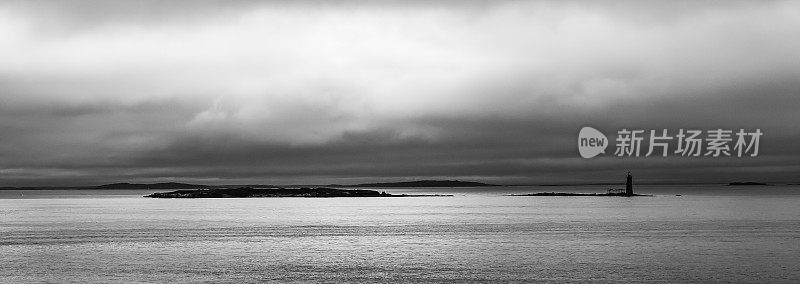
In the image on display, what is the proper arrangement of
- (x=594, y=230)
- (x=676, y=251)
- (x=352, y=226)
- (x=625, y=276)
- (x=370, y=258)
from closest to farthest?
(x=625, y=276) < (x=370, y=258) < (x=676, y=251) < (x=594, y=230) < (x=352, y=226)

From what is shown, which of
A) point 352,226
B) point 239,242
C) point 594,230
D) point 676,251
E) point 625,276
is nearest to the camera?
point 625,276

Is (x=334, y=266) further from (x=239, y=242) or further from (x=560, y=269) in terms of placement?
(x=239, y=242)

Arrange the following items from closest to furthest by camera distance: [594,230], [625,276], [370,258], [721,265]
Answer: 1. [625,276]
2. [721,265]
3. [370,258]
4. [594,230]

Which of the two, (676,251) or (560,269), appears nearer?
(560,269)

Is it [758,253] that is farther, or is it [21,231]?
[21,231]

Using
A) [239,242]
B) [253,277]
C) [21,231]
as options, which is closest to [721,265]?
[253,277]

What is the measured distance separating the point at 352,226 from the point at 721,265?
52.7 metres

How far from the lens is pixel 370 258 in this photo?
55.2 m

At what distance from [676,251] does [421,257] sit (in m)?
20.1

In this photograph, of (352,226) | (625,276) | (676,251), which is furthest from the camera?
(352,226)

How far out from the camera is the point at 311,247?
64.8 meters

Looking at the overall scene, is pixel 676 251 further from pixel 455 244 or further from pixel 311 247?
pixel 311 247

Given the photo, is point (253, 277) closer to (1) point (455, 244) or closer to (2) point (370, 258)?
(2) point (370, 258)

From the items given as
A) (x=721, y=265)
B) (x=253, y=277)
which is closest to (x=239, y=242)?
(x=253, y=277)
